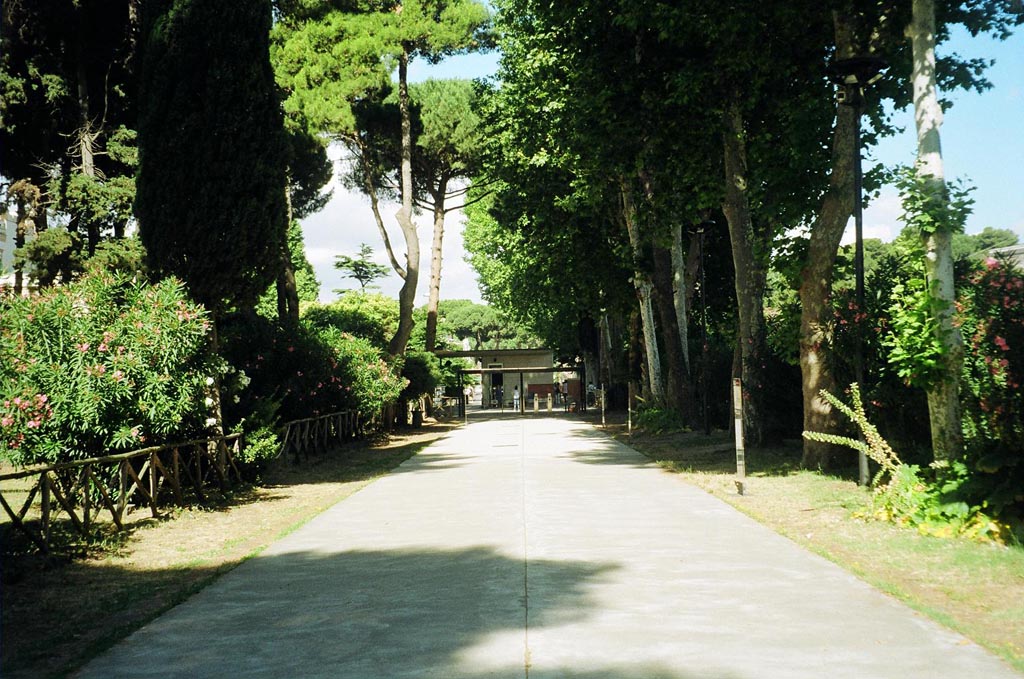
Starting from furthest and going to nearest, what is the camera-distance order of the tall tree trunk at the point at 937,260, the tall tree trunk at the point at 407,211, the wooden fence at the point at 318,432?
1. the tall tree trunk at the point at 407,211
2. the wooden fence at the point at 318,432
3. the tall tree trunk at the point at 937,260

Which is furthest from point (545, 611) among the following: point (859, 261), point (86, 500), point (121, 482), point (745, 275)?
point (745, 275)

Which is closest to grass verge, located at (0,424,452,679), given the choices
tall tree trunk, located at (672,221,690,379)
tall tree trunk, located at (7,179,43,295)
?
tall tree trunk, located at (7,179,43,295)

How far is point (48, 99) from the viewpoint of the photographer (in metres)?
22.2

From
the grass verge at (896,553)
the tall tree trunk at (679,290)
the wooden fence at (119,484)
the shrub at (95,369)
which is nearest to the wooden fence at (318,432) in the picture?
the wooden fence at (119,484)

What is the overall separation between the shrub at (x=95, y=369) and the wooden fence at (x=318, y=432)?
5.97 metres

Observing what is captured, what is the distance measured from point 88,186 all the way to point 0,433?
12.9 m

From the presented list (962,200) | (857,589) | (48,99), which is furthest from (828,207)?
(48,99)

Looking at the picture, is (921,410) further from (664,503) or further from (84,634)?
(84,634)

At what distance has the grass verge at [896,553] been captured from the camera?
6.14 meters

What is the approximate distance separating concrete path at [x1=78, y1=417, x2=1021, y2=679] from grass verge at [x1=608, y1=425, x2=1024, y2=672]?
0.26 metres

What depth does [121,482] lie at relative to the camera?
10.6 meters

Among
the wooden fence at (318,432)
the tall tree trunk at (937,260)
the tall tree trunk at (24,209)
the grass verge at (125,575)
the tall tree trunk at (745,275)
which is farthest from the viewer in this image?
the tall tree trunk at (24,209)

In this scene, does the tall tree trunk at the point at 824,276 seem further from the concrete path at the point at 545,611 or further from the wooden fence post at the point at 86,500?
the wooden fence post at the point at 86,500

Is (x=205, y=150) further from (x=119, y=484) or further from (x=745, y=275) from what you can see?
(x=745, y=275)
